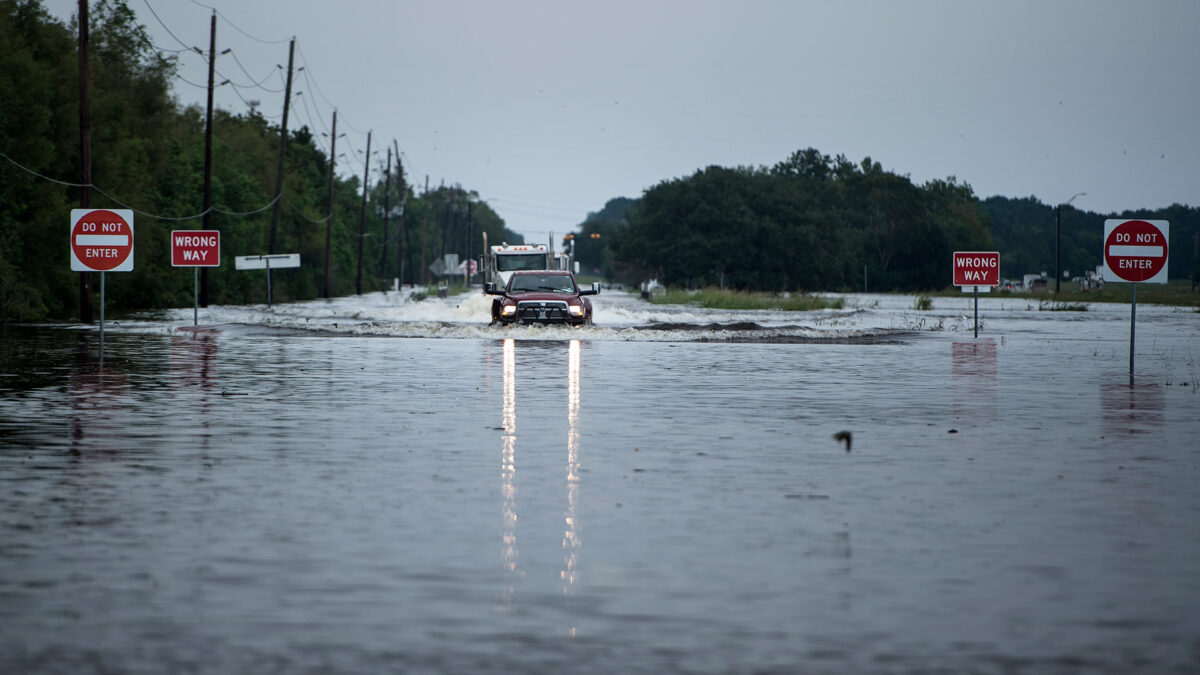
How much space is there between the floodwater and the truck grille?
52.4 feet

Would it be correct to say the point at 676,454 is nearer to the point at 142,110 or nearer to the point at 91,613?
the point at 91,613

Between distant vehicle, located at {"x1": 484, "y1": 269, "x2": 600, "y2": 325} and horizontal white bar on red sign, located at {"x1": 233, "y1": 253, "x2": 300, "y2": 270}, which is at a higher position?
horizontal white bar on red sign, located at {"x1": 233, "y1": 253, "x2": 300, "y2": 270}

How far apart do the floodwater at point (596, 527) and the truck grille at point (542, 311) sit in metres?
16.0

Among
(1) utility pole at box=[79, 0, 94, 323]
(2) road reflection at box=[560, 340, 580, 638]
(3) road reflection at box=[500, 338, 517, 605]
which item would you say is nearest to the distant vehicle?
(1) utility pole at box=[79, 0, 94, 323]

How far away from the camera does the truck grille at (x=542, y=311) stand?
37125 millimetres

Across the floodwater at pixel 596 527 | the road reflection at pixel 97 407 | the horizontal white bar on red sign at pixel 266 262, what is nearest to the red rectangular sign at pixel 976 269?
the floodwater at pixel 596 527

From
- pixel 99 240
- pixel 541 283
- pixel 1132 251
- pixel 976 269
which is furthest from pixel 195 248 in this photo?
pixel 1132 251

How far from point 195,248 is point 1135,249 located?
88.5ft

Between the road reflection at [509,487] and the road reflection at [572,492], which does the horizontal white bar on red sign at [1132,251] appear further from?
the road reflection at [509,487]

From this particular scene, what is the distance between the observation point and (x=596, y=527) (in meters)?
9.23

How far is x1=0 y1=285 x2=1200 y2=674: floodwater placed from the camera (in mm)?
6379

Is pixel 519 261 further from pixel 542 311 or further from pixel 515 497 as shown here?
pixel 515 497

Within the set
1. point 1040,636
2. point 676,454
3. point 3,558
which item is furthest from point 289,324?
point 1040,636

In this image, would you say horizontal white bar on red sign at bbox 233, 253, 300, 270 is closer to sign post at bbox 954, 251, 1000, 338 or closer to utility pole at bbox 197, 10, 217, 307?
utility pole at bbox 197, 10, 217, 307
